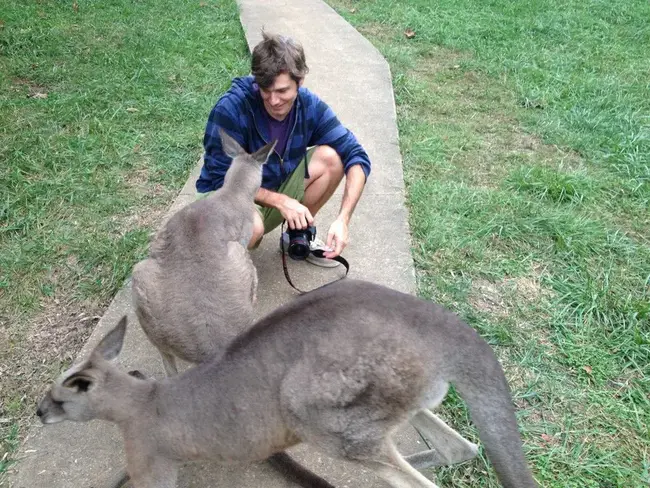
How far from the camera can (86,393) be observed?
2203mm

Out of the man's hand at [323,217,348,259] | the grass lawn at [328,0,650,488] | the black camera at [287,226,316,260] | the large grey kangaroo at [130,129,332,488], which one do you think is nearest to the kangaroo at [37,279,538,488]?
the large grey kangaroo at [130,129,332,488]

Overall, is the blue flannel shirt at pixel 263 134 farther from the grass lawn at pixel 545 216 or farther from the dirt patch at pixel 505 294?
the dirt patch at pixel 505 294

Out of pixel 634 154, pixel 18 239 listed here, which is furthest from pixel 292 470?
pixel 634 154

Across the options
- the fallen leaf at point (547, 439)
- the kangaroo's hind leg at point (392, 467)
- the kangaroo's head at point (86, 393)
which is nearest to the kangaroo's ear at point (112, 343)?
the kangaroo's head at point (86, 393)

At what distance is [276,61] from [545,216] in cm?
225

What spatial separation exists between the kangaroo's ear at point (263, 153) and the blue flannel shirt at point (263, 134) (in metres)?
0.21

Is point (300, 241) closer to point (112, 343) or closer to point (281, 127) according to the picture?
point (281, 127)

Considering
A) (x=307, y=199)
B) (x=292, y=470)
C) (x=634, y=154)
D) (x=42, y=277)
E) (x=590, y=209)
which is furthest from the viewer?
(x=634, y=154)

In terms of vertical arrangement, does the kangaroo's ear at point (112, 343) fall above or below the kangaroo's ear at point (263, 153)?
below

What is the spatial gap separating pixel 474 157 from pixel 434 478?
324cm

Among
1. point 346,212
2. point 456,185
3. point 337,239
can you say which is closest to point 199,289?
point 337,239

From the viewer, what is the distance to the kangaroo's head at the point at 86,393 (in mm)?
2188

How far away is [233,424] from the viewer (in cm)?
217

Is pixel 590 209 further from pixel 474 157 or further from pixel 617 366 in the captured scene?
pixel 617 366
